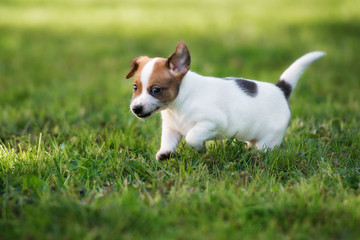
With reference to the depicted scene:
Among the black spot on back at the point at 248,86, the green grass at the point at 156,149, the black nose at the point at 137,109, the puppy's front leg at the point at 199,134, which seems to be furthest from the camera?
the black spot on back at the point at 248,86

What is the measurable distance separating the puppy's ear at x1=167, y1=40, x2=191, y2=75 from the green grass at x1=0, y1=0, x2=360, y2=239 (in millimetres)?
724

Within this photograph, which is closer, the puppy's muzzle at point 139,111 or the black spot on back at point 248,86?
the puppy's muzzle at point 139,111

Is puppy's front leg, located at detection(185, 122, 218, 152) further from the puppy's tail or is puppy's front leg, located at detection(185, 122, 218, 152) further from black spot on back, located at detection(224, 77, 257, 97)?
the puppy's tail

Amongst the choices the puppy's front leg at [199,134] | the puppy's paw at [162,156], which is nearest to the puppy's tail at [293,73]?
the puppy's front leg at [199,134]

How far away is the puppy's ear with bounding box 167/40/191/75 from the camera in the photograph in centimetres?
324

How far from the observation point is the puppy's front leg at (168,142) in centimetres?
343

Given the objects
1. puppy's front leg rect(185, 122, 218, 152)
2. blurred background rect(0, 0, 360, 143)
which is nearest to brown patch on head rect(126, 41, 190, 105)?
puppy's front leg rect(185, 122, 218, 152)

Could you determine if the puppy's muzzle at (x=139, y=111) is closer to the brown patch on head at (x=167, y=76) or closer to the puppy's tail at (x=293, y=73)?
the brown patch on head at (x=167, y=76)

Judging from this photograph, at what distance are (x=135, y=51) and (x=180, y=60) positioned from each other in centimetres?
530

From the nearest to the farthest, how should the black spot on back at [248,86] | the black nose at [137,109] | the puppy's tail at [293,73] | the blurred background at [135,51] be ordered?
1. the black nose at [137,109]
2. the black spot on back at [248,86]
3. the puppy's tail at [293,73]
4. the blurred background at [135,51]

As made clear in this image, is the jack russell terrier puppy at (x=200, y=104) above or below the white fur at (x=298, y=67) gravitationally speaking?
below

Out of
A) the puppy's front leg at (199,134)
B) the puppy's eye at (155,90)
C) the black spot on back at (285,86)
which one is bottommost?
the puppy's front leg at (199,134)

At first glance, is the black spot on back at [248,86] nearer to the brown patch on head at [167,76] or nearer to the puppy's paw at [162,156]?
the brown patch on head at [167,76]

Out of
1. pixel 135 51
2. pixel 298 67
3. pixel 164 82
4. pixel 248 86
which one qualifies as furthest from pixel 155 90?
pixel 135 51
